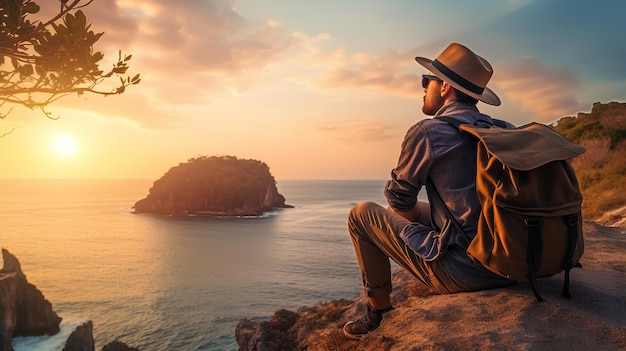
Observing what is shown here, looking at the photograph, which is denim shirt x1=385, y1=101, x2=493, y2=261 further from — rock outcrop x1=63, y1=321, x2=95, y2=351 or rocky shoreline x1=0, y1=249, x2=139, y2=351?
rock outcrop x1=63, y1=321, x2=95, y2=351

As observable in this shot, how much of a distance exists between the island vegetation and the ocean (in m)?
23.1

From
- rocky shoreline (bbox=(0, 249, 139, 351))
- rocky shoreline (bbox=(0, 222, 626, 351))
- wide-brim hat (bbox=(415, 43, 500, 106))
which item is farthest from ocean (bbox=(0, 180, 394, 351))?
wide-brim hat (bbox=(415, 43, 500, 106))

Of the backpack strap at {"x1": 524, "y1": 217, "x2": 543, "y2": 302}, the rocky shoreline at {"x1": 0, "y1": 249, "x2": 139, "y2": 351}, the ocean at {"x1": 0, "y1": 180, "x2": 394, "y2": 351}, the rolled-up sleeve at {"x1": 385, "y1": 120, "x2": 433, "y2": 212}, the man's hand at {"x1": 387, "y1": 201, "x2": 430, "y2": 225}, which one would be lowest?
the ocean at {"x1": 0, "y1": 180, "x2": 394, "y2": 351}

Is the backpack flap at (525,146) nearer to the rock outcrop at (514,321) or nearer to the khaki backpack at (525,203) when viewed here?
the khaki backpack at (525,203)

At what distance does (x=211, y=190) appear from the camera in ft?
381

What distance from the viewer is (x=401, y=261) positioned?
11.9 feet

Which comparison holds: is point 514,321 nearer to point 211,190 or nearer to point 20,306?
point 20,306

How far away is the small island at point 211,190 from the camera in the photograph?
115 metres

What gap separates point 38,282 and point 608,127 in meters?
64.2

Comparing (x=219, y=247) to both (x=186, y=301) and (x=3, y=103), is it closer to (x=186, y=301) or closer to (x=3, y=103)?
(x=186, y=301)

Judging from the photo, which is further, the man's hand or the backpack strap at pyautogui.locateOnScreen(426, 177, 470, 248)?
the man's hand

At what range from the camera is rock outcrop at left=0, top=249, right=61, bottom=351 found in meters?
23.0

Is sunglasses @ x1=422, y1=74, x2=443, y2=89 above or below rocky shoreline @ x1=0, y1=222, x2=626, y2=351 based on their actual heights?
above

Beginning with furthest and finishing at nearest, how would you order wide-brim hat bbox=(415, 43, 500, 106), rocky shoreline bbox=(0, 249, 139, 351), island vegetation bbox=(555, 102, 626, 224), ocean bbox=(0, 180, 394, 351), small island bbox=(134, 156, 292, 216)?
small island bbox=(134, 156, 292, 216), ocean bbox=(0, 180, 394, 351), rocky shoreline bbox=(0, 249, 139, 351), island vegetation bbox=(555, 102, 626, 224), wide-brim hat bbox=(415, 43, 500, 106)
